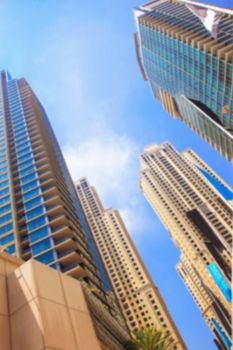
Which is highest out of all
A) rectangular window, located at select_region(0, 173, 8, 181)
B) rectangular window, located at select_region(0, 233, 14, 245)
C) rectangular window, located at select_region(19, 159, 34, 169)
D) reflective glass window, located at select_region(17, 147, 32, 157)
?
reflective glass window, located at select_region(17, 147, 32, 157)

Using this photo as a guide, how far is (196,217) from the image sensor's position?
393 ft

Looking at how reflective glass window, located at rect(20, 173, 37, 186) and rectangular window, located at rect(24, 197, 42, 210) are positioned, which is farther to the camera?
reflective glass window, located at rect(20, 173, 37, 186)

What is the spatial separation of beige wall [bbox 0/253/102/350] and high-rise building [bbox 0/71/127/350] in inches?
1413

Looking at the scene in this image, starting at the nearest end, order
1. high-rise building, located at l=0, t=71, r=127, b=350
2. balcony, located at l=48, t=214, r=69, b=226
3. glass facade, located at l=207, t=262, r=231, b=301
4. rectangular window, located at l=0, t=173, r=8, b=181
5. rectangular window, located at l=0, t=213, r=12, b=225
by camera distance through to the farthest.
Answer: high-rise building, located at l=0, t=71, r=127, b=350 → balcony, located at l=48, t=214, r=69, b=226 → rectangular window, located at l=0, t=213, r=12, b=225 → rectangular window, located at l=0, t=173, r=8, b=181 → glass facade, located at l=207, t=262, r=231, b=301

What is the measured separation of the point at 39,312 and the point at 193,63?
85.8 metres

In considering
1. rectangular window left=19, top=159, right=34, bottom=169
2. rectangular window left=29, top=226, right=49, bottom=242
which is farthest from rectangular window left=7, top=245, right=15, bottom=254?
rectangular window left=19, top=159, right=34, bottom=169

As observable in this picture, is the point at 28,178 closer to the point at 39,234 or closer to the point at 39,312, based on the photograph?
the point at 39,234

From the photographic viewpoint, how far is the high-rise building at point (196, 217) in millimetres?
118688

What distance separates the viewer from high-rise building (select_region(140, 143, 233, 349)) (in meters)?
119

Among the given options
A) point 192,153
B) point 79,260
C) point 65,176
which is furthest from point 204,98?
point 192,153

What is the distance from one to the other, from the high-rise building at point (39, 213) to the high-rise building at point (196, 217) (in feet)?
187

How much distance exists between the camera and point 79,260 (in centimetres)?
5797

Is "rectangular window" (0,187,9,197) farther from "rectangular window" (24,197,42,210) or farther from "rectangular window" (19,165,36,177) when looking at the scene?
"rectangular window" (24,197,42,210)

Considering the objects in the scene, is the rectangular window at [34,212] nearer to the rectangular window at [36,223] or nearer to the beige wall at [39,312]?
the rectangular window at [36,223]
